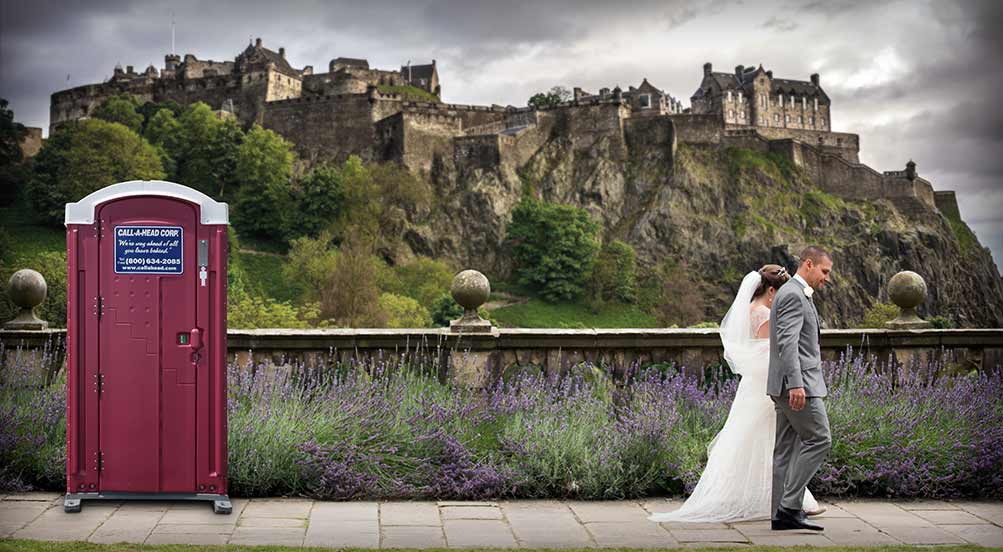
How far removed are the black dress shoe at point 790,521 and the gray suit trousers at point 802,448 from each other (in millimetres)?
36

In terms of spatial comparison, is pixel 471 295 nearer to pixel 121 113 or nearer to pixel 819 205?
pixel 819 205

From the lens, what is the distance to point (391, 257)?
59.6 meters

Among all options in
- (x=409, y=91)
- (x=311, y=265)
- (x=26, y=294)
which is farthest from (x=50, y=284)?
(x=409, y=91)

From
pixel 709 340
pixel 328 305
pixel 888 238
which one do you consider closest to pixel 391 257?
pixel 328 305

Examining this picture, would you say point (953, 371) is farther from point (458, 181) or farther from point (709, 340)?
point (458, 181)

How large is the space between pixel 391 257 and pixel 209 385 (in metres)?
54.0

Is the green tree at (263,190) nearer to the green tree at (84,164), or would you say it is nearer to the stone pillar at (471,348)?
the green tree at (84,164)

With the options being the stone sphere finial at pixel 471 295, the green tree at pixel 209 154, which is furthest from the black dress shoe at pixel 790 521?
the green tree at pixel 209 154

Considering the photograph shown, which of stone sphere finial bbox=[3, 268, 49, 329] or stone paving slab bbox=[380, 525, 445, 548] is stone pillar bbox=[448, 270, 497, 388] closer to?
stone paving slab bbox=[380, 525, 445, 548]

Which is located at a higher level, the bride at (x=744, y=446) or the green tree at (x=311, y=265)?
the green tree at (x=311, y=265)

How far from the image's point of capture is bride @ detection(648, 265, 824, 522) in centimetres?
589

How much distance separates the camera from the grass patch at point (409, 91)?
227 feet

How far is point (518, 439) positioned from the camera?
262 inches

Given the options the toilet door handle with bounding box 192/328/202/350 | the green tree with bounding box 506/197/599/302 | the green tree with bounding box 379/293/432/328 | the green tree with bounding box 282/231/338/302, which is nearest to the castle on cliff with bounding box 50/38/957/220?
the green tree with bounding box 506/197/599/302
